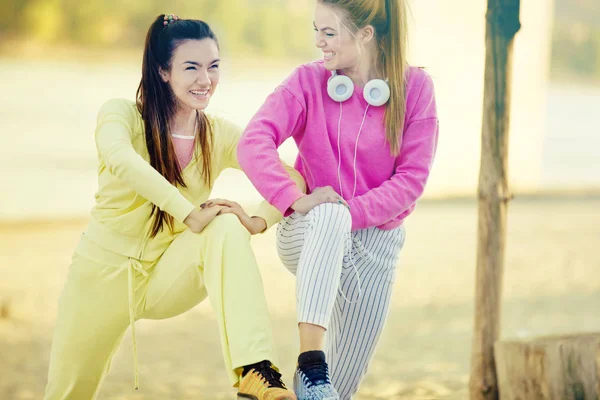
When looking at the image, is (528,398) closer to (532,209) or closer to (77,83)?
(532,209)

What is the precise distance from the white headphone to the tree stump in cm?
99

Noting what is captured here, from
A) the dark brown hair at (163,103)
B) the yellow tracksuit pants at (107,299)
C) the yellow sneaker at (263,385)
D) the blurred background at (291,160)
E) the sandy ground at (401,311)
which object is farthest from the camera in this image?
the blurred background at (291,160)

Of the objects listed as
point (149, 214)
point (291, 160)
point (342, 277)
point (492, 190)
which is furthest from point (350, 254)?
point (291, 160)

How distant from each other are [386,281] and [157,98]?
0.90 meters

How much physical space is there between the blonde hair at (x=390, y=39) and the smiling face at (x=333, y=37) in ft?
0.06

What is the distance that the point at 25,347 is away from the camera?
17.0ft

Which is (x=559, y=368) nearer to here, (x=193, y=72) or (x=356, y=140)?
(x=356, y=140)

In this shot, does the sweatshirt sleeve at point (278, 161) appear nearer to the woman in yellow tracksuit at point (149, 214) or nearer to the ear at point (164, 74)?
the woman in yellow tracksuit at point (149, 214)

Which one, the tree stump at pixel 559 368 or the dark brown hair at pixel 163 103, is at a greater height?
the dark brown hair at pixel 163 103

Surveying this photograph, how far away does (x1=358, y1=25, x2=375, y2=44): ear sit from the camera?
2.63 m

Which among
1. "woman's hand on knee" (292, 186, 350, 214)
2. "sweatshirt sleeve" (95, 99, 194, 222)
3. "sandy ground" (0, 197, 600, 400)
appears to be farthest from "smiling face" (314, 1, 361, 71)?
"sandy ground" (0, 197, 600, 400)

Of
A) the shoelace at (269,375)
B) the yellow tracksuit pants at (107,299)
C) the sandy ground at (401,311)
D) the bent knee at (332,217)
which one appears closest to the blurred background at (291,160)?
the sandy ground at (401,311)

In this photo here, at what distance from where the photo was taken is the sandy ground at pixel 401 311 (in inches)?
178

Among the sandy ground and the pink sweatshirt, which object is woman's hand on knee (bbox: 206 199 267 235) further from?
the sandy ground
